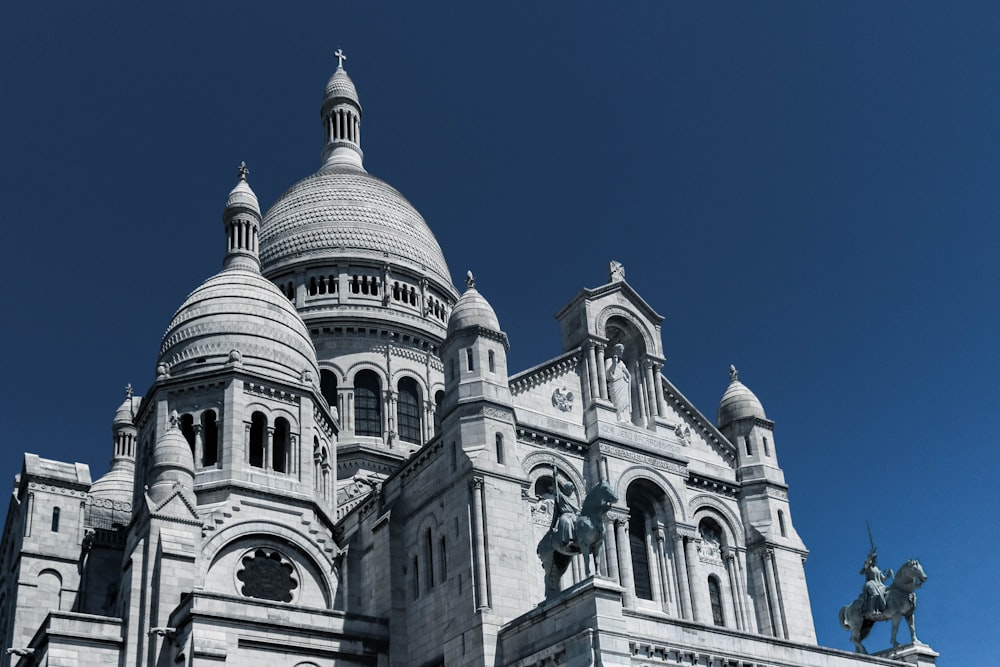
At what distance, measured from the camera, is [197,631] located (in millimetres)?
36906

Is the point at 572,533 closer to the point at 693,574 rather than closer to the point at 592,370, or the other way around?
the point at 693,574

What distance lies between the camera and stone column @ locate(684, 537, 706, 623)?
42.5 metres

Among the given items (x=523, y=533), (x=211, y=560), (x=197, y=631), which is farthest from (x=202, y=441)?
(x=523, y=533)

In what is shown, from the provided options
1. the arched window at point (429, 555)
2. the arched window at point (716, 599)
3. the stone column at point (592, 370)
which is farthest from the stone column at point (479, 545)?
the arched window at point (716, 599)

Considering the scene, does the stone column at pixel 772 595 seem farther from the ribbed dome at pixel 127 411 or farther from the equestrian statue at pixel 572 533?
the ribbed dome at pixel 127 411

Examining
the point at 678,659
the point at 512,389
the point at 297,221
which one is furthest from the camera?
the point at 297,221

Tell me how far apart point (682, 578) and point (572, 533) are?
1064 centimetres

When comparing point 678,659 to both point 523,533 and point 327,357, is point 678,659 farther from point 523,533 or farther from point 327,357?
point 327,357

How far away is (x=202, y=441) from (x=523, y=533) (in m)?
15.1

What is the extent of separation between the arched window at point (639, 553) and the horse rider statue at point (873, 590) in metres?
7.33

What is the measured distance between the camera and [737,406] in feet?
161

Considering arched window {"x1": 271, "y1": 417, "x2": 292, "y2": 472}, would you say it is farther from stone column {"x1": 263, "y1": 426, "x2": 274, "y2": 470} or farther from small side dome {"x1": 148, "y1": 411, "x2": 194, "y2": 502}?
small side dome {"x1": 148, "y1": 411, "x2": 194, "y2": 502}

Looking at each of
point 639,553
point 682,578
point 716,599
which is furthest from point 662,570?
point 716,599

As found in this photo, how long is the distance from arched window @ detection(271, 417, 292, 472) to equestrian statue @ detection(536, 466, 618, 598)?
53.0 ft
